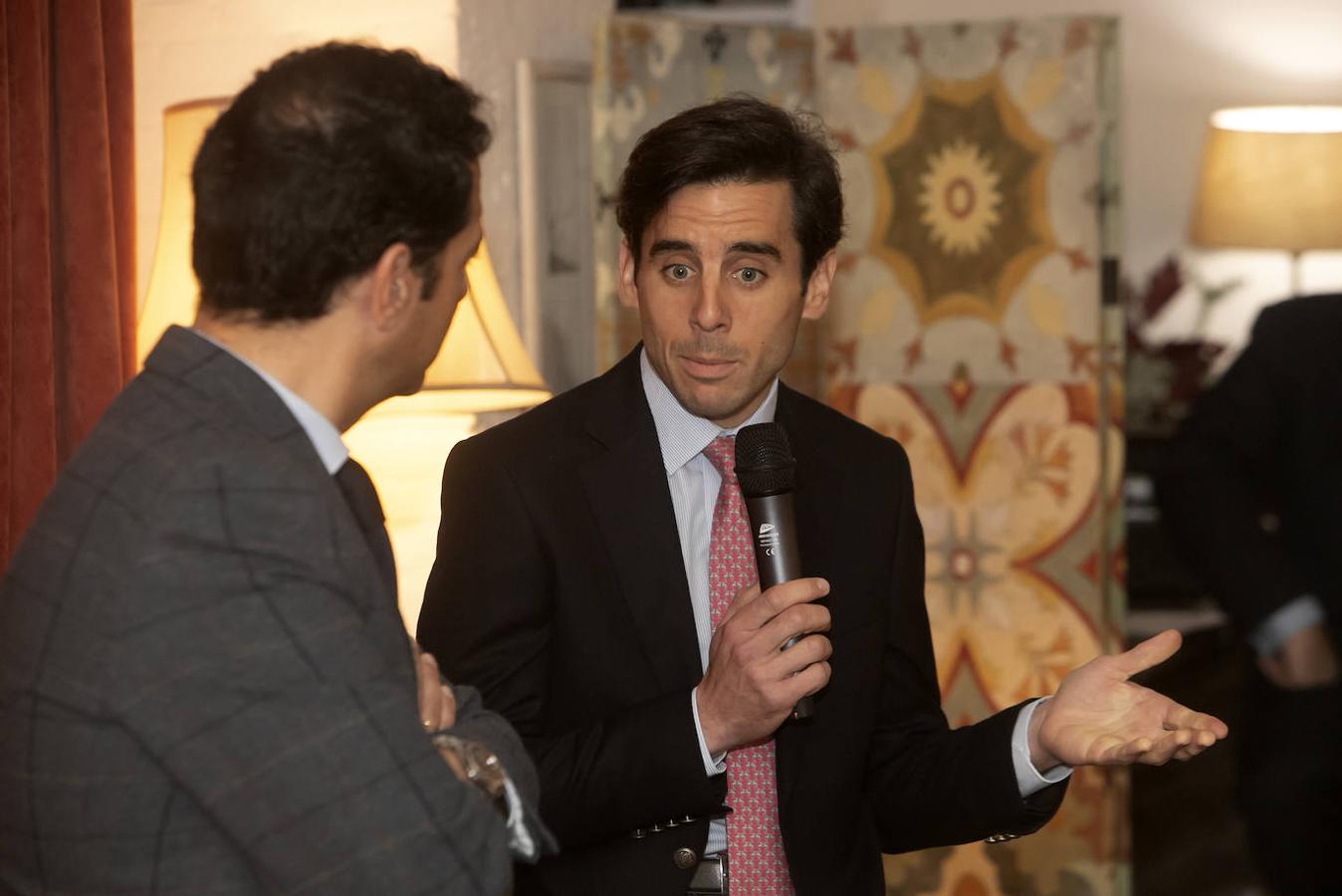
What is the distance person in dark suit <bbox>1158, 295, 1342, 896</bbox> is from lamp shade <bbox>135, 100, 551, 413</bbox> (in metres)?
1.16

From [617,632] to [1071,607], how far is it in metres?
2.19

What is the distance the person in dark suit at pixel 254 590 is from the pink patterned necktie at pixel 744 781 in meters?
0.65

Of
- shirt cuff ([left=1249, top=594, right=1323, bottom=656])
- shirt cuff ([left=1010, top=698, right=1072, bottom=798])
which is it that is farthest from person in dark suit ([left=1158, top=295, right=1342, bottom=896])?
shirt cuff ([left=1010, top=698, right=1072, bottom=798])

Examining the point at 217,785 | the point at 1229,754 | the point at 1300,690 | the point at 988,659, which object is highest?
the point at 217,785

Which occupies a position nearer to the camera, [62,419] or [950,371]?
[62,419]

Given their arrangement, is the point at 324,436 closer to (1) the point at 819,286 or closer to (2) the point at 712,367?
(2) the point at 712,367

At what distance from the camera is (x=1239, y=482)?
2639 millimetres

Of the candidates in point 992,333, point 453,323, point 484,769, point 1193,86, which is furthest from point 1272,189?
point 484,769

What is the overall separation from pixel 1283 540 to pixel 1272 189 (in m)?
3.10

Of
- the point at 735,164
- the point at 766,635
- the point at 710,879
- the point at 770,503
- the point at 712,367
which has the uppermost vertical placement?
the point at 735,164

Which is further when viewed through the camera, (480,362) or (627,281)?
(480,362)

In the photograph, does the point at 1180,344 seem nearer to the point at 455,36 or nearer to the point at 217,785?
the point at 455,36

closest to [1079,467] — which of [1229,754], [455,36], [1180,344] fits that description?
[455,36]

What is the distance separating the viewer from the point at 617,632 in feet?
5.91
